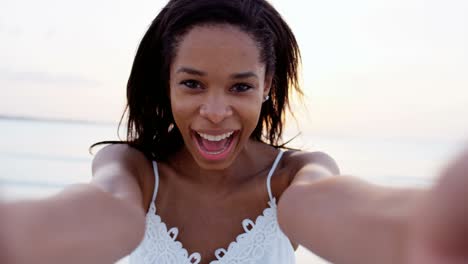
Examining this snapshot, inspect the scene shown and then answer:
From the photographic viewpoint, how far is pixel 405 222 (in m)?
1.17

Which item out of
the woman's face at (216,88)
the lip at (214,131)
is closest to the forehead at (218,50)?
the woman's face at (216,88)

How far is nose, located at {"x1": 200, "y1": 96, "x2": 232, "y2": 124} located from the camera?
212 cm

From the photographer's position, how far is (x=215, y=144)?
227 cm

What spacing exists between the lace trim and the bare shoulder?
15 cm

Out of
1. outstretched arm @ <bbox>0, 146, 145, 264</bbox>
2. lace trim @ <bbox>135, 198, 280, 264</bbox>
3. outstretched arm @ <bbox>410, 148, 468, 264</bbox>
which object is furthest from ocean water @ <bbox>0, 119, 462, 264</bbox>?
outstretched arm @ <bbox>410, 148, 468, 264</bbox>

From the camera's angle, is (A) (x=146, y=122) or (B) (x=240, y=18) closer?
(B) (x=240, y=18)

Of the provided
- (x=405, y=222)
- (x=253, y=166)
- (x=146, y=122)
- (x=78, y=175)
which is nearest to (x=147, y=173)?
(x=146, y=122)

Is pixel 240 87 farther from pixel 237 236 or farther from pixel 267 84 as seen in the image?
pixel 237 236

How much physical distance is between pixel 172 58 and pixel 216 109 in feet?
0.97

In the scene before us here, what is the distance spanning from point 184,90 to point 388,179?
25.4ft

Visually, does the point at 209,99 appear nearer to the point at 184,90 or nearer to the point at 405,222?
the point at 184,90

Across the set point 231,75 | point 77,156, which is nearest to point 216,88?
point 231,75

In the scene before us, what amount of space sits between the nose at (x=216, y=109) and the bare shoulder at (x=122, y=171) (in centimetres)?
35

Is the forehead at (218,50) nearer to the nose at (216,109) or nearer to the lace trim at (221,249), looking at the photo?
the nose at (216,109)
